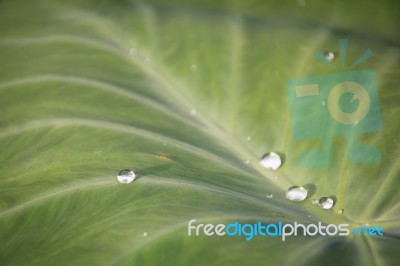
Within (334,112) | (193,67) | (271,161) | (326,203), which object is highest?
(193,67)

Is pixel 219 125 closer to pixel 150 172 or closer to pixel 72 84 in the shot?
pixel 150 172

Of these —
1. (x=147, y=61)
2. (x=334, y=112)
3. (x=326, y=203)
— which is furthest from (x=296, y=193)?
(x=147, y=61)

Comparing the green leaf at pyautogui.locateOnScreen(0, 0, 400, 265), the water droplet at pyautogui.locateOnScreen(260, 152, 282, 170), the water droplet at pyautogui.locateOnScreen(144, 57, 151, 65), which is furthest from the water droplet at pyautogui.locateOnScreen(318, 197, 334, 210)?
the water droplet at pyautogui.locateOnScreen(144, 57, 151, 65)

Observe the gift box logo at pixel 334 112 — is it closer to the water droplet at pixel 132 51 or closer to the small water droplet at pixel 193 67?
the small water droplet at pixel 193 67

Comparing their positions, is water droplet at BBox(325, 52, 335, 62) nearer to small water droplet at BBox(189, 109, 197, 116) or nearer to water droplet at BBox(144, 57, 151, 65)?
small water droplet at BBox(189, 109, 197, 116)

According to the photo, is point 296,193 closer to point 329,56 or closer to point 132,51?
point 329,56

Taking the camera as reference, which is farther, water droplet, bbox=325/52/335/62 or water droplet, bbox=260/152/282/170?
water droplet, bbox=325/52/335/62

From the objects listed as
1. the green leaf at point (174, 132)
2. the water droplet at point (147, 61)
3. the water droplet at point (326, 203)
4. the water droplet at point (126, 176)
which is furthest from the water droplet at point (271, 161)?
the water droplet at point (147, 61)
